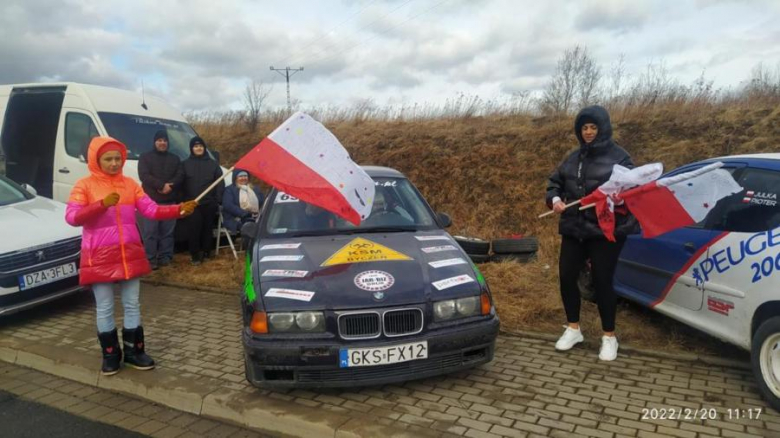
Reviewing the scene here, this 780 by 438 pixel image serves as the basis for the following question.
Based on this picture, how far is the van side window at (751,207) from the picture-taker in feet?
12.9

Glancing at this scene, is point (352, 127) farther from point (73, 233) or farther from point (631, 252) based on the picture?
point (631, 252)

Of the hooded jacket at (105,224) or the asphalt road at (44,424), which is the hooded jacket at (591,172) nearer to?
the hooded jacket at (105,224)

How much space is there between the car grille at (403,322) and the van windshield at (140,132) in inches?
256

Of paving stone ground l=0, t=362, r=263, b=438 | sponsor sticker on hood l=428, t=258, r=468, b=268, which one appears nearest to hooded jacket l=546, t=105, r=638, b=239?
sponsor sticker on hood l=428, t=258, r=468, b=268

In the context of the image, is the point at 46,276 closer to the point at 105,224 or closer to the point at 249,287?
the point at 105,224

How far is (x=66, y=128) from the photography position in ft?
29.6

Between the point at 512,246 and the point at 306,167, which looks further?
the point at 512,246

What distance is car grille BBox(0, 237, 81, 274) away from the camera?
5409 mm

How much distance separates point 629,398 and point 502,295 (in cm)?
251

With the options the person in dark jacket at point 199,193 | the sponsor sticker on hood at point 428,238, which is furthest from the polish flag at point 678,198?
the person in dark jacket at point 199,193

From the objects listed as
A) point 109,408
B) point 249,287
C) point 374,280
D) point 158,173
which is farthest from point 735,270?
point 158,173

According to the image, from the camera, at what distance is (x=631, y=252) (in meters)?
5.39

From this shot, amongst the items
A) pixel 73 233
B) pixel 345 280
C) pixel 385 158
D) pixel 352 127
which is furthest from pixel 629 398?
pixel 352 127

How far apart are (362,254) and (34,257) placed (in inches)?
146
